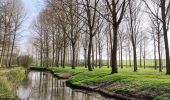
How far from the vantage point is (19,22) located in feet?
213

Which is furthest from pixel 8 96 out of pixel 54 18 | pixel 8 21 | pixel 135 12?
pixel 8 21

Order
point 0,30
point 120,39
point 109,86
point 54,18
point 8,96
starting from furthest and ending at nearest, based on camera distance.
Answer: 1. point 120,39
2. point 54,18
3. point 0,30
4. point 109,86
5. point 8,96

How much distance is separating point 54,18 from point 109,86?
→ 1394 inches

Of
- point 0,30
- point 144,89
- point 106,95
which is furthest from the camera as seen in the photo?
point 0,30

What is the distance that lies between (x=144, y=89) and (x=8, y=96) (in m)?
8.11

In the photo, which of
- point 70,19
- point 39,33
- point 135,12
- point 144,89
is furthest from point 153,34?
point 144,89

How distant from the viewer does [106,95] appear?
20.7m

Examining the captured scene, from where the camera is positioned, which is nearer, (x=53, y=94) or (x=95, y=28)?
(x=53, y=94)

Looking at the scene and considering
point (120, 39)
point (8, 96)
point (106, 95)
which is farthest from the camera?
point (120, 39)

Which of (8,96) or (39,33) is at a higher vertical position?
(39,33)

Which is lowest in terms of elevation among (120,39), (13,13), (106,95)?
(106,95)

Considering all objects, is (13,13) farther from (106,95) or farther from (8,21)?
(106,95)

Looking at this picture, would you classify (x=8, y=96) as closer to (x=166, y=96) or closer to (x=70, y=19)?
(x=166, y=96)

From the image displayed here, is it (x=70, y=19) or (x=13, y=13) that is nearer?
(x=70, y=19)
